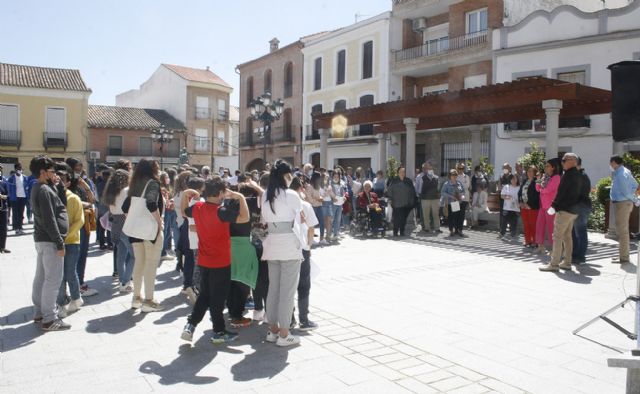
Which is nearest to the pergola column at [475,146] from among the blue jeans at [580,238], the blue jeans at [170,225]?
the blue jeans at [580,238]

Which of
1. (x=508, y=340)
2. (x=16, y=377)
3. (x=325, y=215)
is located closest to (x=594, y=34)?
(x=325, y=215)

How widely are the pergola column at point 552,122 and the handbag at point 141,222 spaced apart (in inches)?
360

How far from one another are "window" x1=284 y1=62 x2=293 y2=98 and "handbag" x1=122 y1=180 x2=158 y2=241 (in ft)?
91.3

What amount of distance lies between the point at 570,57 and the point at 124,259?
1737 centimetres

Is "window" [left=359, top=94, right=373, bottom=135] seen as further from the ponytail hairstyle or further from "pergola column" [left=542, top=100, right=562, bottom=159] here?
the ponytail hairstyle

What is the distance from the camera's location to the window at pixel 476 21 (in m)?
22.1

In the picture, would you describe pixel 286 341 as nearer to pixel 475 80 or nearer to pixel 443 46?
pixel 475 80

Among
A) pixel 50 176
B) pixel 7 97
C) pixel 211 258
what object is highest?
pixel 7 97

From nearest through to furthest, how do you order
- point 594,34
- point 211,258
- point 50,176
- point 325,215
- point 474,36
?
1. point 211,258
2. point 50,176
3. point 325,215
4. point 594,34
5. point 474,36

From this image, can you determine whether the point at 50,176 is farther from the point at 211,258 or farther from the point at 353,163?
the point at 353,163

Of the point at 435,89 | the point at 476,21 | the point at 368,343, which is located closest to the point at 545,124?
the point at 476,21

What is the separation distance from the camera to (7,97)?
33.6m

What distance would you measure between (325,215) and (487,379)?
25.6 feet

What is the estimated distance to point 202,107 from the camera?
4528cm
